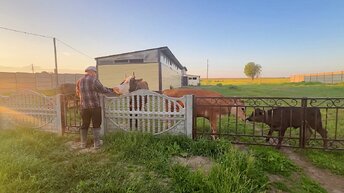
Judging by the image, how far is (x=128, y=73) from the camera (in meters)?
17.0

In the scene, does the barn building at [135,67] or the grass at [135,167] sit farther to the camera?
the barn building at [135,67]

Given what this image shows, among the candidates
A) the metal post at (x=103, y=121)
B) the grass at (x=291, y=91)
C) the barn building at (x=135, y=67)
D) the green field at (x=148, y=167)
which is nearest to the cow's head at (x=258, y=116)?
the green field at (x=148, y=167)

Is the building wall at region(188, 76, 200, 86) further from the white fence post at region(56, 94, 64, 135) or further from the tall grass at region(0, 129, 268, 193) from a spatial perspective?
the tall grass at region(0, 129, 268, 193)

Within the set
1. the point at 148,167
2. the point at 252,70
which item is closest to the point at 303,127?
the point at 148,167

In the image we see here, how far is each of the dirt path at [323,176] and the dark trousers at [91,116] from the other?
153 inches

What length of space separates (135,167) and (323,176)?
117 inches

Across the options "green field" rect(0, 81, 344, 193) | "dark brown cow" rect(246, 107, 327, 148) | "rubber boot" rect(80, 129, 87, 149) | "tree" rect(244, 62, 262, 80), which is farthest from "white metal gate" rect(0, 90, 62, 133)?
"tree" rect(244, 62, 262, 80)

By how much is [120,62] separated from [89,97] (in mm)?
13479

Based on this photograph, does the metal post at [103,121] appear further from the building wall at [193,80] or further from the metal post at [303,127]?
the building wall at [193,80]

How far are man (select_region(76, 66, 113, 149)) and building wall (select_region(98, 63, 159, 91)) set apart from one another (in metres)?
11.9

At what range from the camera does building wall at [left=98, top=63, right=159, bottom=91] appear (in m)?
16.4

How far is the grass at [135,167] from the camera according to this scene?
2729mm

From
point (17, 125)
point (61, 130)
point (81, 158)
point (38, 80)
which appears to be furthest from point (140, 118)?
point (38, 80)

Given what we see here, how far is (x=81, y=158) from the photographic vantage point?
3.76 meters
